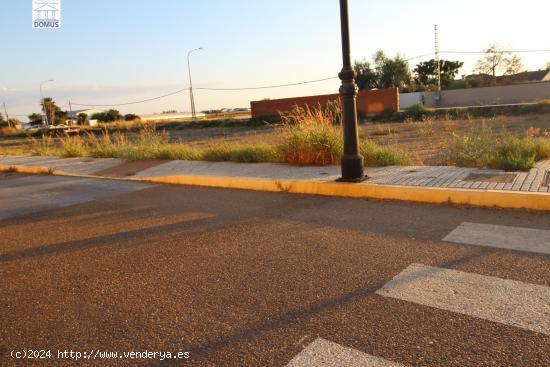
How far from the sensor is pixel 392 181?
21.8ft

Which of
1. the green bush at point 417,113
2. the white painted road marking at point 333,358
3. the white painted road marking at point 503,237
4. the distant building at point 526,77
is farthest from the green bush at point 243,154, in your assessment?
the distant building at point 526,77

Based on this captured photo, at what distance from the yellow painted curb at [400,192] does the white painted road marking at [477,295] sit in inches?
89.7

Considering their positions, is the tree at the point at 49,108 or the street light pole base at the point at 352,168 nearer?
the street light pole base at the point at 352,168

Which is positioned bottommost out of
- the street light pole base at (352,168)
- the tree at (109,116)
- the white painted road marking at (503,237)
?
the white painted road marking at (503,237)

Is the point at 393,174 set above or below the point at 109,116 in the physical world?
below

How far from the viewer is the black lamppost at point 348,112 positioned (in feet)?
21.9

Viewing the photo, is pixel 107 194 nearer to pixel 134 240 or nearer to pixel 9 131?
pixel 134 240

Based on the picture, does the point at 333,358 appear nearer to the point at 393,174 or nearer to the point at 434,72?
the point at 393,174

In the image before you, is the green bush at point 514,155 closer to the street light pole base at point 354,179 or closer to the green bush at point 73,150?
the street light pole base at point 354,179

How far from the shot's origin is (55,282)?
3928 millimetres

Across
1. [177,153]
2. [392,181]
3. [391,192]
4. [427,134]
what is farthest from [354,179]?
[427,134]

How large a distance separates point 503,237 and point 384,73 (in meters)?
66.2

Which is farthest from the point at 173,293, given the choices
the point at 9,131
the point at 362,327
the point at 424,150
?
the point at 9,131

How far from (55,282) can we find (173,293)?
123cm
